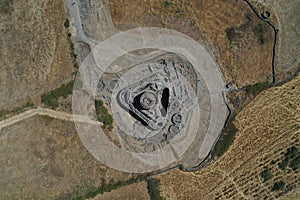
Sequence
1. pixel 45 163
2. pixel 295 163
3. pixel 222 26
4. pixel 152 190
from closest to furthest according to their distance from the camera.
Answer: pixel 45 163
pixel 152 190
pixel 222 26
pixel 295 163

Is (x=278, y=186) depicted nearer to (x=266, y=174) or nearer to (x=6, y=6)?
(x=266, y=174)

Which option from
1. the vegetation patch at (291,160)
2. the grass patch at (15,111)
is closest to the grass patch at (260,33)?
the vegetation patch at (291,160)

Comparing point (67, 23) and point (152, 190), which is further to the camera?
point (152, 190)

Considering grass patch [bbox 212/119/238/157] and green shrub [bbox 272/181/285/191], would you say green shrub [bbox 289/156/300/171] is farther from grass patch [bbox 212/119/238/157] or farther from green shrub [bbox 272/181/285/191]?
grass patch [bbox 212/119/238/157]

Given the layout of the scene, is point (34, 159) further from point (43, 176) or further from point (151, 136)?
point (151, 136)

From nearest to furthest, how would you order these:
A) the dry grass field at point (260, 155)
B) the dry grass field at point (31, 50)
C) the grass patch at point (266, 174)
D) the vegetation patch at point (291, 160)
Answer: the dry grass field at point (31, 50) < the dry grass field at point (260, 155) < the grass patch at point (266, 174) < the vegetation patch at point (291, 160)

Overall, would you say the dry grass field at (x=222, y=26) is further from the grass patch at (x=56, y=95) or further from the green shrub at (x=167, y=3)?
the grass patch at (x=56, y=95)

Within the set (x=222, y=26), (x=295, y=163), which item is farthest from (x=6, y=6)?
(x=295, y=163)
